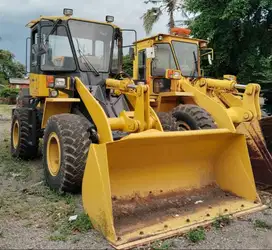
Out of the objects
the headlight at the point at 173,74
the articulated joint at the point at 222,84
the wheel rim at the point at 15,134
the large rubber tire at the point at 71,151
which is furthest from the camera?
the wheel rim at the point at 15,134

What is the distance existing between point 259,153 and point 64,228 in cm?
321

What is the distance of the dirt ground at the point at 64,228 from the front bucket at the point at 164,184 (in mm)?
152

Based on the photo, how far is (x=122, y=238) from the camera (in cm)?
392

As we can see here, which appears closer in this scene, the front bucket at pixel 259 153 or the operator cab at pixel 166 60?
the front bucket at pixel 259 153

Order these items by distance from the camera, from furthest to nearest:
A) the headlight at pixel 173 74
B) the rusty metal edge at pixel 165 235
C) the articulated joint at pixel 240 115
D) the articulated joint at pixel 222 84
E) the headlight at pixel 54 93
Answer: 1. the headlight at pixel 173 74
2. the articulated joint at pixel 222 84
3. the articulated joint at pixel 240 115
4. the headlight at pixel 54 93
5. the rusty metal edge at pixel 165 235

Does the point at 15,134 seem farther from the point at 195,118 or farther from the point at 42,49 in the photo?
the point at 195,118

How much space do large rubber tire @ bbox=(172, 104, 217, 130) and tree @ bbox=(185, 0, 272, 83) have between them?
801cm

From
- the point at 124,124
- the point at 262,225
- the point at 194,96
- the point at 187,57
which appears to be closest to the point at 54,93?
the point at 124,124

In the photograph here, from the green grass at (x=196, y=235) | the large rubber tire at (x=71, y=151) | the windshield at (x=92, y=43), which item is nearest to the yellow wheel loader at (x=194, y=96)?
the windshield at (x=92, y=43)

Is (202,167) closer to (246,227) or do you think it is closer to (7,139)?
(246,227)

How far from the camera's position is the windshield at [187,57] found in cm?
913

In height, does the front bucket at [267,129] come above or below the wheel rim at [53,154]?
above

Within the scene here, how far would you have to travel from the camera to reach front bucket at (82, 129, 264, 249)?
4113 mm

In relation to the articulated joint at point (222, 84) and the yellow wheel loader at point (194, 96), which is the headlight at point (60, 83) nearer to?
the yellow wheel loader at point (194, 96)
